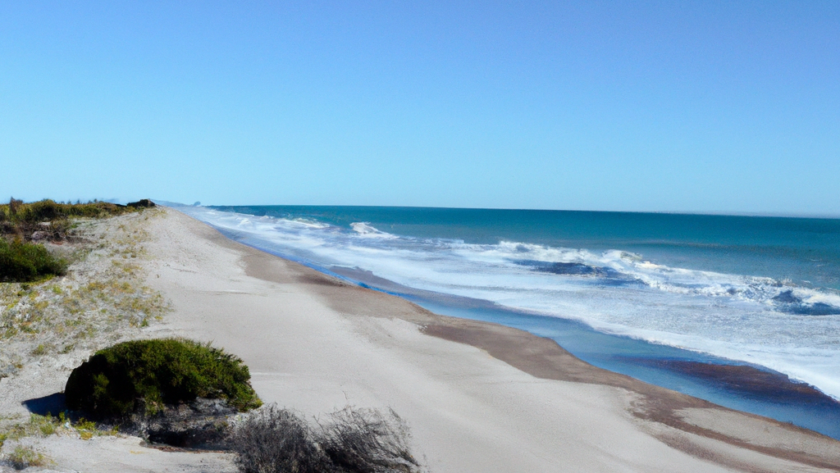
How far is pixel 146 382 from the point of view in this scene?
691 cm

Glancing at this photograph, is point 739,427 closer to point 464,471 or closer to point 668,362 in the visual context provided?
point 668,362

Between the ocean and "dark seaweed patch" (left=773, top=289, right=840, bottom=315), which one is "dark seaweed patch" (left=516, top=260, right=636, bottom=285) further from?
"dark seaweed patch" (left=773, top=289, right=840, bottom=315)

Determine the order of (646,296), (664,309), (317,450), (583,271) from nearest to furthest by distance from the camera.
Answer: (317,450) → (664,309) → (646,296) → (583,271)

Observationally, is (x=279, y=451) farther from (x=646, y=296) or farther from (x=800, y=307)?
(x=800, y=307)

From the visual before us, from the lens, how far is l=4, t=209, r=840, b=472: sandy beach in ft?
22.2

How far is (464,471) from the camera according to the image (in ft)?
20.7

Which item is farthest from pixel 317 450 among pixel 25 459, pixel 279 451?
pixel 25 459

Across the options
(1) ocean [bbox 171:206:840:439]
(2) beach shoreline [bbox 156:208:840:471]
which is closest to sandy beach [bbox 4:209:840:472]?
(2) beach shoreline [bbox 156:208:840:471]

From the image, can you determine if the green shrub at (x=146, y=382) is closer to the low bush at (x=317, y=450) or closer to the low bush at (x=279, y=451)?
the low bush at (x=317, y=450)

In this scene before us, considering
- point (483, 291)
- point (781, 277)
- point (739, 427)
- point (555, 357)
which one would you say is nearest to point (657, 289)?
point (483, 291)

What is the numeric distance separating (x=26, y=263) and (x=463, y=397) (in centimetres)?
1080

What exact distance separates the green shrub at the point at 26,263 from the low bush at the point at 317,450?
1020 cm

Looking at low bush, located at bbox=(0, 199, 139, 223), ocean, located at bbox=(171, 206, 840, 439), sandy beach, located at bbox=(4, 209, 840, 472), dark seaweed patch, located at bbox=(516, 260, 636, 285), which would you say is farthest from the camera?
low bush, located at bbox=(0, 199, 139, 223)

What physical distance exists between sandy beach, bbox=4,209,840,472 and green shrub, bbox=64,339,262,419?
2.06 ft
